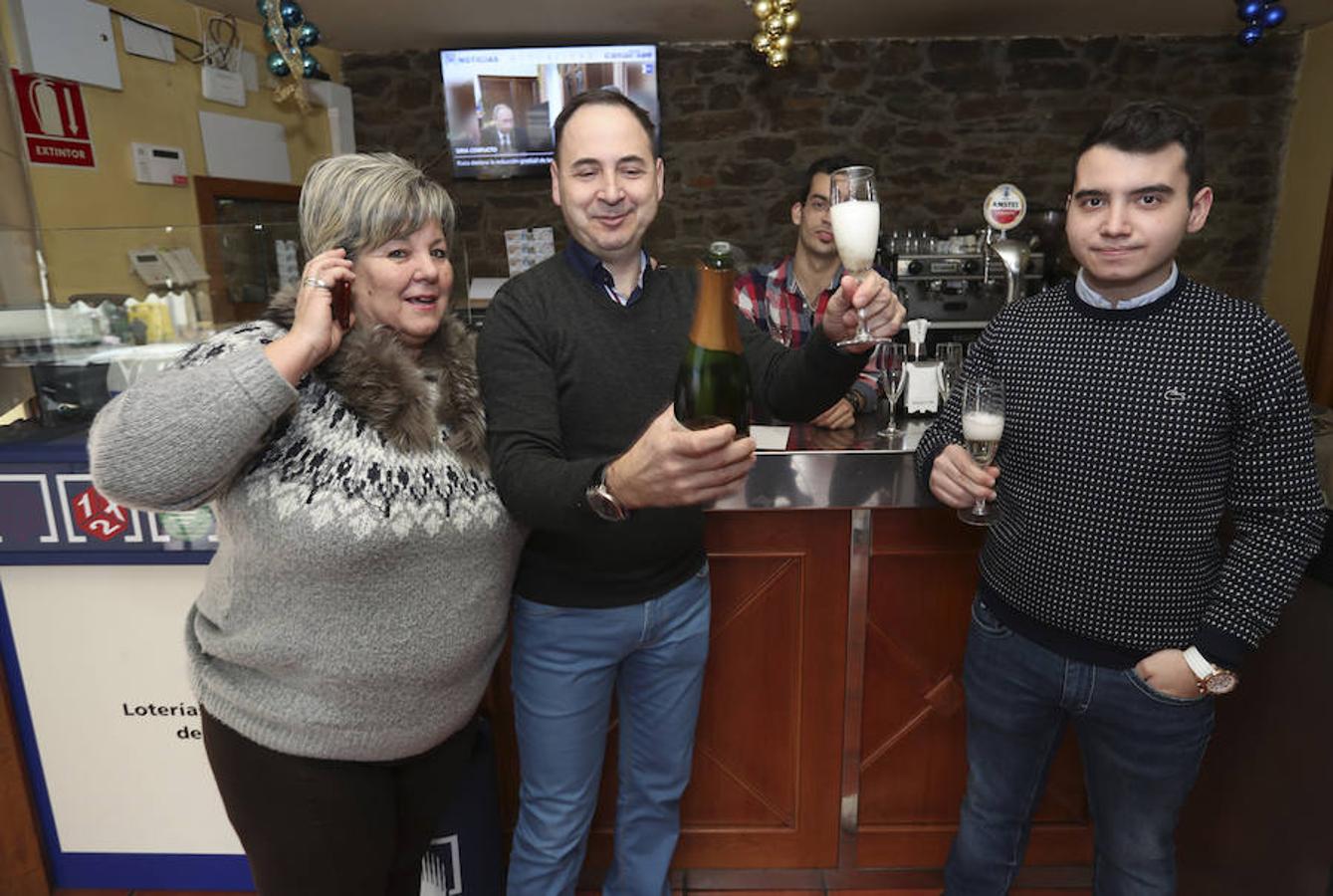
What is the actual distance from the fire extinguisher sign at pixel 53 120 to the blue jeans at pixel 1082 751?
11.4ft

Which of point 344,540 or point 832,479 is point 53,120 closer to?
point 344,540

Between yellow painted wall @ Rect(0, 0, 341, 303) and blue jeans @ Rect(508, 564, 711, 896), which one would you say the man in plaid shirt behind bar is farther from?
yellow painted wall @ Rect(0, 0, 341, 303)

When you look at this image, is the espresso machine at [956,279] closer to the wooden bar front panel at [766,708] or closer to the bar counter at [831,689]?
the bar counter at [831,689]

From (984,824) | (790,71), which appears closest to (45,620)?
(984,824)

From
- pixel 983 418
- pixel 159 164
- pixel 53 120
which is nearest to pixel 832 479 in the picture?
pixel 983 418

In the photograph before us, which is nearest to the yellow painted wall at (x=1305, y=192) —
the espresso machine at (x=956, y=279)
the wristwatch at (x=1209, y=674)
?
the espresso machine at (x=956, y=279)

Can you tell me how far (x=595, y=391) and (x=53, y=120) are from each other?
292 centimetres

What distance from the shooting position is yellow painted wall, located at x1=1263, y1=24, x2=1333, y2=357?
4289mm

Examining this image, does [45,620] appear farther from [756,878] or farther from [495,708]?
[756,878]

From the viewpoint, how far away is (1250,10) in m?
3.21

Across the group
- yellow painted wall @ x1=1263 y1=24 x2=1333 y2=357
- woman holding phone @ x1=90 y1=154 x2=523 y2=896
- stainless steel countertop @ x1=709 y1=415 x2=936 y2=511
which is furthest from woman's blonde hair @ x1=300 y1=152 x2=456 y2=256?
yellow painted wall @ x1=1263 y1=24 x2=1333 y2=357

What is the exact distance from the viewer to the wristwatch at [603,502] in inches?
39.2

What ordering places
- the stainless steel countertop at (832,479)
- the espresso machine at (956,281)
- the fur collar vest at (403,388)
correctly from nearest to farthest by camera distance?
the fur collar vest at (403,388), the stainless steel countertop at (832,479), the espresso machine at (956,281)

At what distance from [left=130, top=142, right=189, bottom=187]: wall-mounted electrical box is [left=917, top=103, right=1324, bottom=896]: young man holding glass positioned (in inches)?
136
